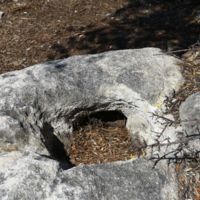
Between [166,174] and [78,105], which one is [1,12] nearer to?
[78,105]

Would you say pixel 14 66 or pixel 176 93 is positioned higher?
pixel 14 66

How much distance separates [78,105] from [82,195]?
1.19 meters

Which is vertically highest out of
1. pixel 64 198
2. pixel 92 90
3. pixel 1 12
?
pixel 1 12

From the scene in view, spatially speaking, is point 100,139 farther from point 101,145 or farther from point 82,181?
point 82,181

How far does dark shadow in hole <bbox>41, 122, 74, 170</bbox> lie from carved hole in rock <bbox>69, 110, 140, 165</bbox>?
0.19 ft

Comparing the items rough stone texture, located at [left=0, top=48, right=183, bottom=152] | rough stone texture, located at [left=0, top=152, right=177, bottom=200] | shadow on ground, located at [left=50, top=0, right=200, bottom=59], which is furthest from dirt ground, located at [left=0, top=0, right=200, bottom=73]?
rough stone texture, located at [left=0, top=152, right=177, bottom=200]

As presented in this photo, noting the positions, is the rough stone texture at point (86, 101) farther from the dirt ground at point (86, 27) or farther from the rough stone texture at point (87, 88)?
the dirt ground at point (86, 27)

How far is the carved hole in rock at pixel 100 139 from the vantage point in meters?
4.53

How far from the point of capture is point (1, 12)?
26.6 ft

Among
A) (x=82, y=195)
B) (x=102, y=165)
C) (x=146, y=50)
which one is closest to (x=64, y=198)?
(x=82, y=195)

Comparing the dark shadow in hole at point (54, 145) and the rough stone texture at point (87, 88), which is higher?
the rough stone texture at point (87, 88)

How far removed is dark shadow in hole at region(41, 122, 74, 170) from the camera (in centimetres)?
448

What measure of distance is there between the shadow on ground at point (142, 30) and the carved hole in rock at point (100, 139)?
218 centimetres

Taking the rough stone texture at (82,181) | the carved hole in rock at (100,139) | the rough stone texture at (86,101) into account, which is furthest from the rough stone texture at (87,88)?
the rough stone texture at (82,181)
